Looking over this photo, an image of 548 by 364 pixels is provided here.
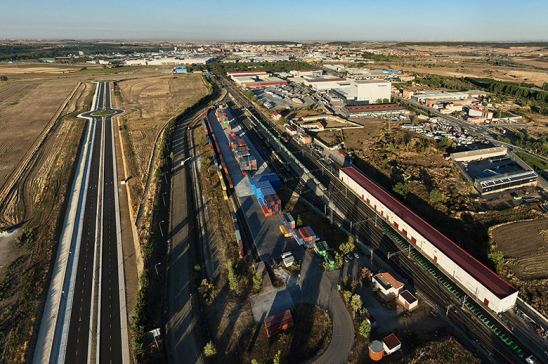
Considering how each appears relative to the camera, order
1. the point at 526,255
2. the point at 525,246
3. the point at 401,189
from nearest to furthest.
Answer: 1. the point at 526,255
2. the point at 525,246
3. the point at 401,189

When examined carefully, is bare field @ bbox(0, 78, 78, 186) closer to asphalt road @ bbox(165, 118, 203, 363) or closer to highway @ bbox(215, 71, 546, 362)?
asphalt road @ bbox(165, 118, 203, 363)

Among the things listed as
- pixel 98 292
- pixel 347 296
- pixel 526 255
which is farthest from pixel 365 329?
pixel 98 292

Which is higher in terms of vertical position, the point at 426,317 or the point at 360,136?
the point at 360,136

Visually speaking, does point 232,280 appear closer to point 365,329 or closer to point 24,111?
point 365,329

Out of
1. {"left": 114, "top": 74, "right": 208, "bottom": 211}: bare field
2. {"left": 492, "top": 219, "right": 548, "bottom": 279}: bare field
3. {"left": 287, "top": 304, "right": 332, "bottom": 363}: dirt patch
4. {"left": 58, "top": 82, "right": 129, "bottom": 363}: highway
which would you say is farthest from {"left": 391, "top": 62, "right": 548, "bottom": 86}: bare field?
{"left": 58, "top": 82, "right": 129, "bottom": 363}: highway

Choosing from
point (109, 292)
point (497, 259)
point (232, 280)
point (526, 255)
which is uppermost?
point (497, 259)

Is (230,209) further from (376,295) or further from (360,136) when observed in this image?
(360,136)

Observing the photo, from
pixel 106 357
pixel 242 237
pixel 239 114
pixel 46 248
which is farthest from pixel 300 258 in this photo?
pixel 239 114

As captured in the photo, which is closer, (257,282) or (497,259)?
(257,282)
